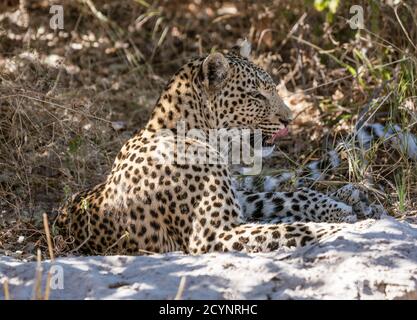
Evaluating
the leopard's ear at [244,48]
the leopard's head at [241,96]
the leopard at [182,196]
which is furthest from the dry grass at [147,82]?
the leopard's ear at [244,48]

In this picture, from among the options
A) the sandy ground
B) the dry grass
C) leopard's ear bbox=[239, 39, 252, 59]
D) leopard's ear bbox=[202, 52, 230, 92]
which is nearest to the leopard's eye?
leopard's ear bbox=[202, 52, 230, 92]

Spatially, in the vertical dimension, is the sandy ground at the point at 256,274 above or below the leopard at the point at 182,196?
below

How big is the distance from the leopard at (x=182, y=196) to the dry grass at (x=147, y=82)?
458 mm

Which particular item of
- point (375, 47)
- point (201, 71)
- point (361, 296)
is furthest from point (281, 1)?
point (361, 296)

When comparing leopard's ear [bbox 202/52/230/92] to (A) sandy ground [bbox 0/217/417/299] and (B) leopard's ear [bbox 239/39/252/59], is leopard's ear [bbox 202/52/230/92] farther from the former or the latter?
(A) sandy ground [bbox 0/217/417/299]

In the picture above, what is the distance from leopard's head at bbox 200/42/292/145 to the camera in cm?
700

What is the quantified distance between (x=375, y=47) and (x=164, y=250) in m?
4.26

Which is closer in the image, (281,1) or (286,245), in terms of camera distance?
(286,245)

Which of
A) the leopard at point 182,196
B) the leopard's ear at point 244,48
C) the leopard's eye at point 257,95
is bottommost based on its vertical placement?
the leopard at point 182,196

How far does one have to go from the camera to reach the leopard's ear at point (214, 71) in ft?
22.6

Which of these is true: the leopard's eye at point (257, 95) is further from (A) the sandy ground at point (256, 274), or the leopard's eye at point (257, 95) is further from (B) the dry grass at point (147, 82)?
(A) the sandy ground at point (256, 274)

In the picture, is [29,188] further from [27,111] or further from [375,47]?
[375,47]

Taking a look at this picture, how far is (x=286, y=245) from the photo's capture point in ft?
20.8

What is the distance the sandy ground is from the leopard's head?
1645 mm
